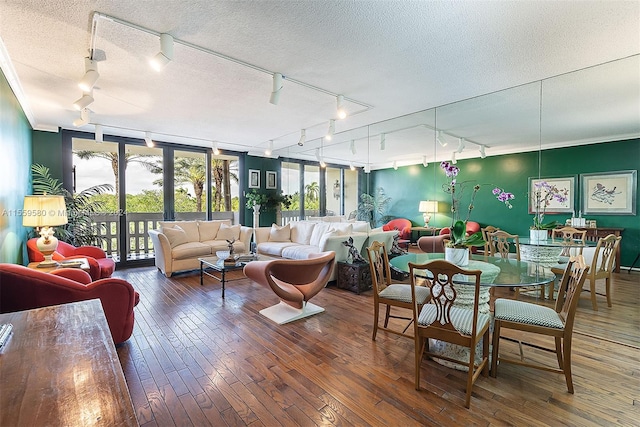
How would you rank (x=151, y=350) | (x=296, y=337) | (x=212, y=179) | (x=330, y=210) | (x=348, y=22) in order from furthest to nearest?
(x=212, y=179) < (x=330, y=210) < (x=296, y=337) < (x=151, y=350) < (x=348, y=22)

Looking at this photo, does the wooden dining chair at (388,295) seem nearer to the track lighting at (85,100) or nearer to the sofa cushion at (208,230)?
the track lighting at (85,100)

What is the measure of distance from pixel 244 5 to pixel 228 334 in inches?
107

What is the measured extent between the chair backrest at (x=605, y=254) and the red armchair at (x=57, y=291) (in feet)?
14.6

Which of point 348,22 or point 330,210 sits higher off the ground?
point 348,22

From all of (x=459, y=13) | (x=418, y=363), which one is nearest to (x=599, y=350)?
(x=418, y=363)

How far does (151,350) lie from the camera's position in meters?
2.51

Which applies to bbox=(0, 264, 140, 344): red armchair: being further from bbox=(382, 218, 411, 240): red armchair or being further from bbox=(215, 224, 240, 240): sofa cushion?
bbox=(382, 218, 411, 240): red armchair

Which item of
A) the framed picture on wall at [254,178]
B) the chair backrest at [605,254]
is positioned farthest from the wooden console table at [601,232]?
the framed picture on wall at [254,178]

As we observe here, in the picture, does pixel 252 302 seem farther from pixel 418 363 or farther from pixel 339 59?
pixel 339 59

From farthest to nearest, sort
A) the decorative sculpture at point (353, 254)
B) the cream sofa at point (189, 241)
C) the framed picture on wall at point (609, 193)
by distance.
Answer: the cream sofa at point (189, 241), the decorative sculpture at point (353, 254), the framed picture on wall at point (609, 193)

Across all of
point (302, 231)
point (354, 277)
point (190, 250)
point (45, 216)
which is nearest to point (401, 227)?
point (354, 277)

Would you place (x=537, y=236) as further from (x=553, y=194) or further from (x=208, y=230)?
(x=208, y=230)

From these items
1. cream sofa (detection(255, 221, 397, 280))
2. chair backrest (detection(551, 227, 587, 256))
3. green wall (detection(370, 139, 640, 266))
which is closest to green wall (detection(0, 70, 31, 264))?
cream sofa (detection(255, 221, 397, 280))

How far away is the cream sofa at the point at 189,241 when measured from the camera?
5.00m
